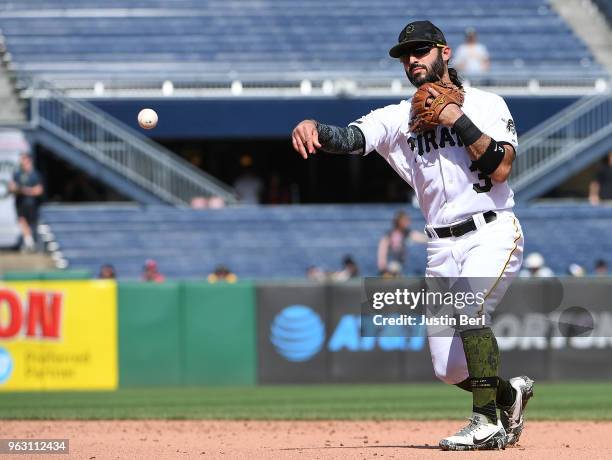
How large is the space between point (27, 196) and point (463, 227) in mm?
12405

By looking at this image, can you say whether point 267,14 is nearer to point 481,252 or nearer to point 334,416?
point 334,416

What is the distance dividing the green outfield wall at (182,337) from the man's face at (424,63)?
8.06 metres

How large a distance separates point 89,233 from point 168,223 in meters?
1.14

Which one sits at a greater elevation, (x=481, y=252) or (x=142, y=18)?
(x=142, y=18)

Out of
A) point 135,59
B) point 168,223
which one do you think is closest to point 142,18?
point 135,59

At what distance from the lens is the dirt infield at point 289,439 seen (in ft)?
22.1

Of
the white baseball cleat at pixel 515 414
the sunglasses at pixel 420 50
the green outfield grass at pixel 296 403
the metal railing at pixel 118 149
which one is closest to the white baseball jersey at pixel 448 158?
the sunglasses at pixel 420 50

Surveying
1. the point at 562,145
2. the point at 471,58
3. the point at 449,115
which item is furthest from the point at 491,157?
the point at 471,58

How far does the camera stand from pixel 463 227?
6.62m

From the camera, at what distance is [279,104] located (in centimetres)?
2066

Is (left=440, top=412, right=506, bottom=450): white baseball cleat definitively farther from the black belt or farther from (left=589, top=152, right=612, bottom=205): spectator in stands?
(left=589, top=152, right=612, bottom=205): spectator in stands

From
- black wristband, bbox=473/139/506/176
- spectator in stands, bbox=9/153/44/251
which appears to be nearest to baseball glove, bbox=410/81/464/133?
black wristband, bbox=473/139/506/176

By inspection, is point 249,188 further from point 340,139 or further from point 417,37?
point 417,37

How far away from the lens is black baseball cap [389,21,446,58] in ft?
21.7
